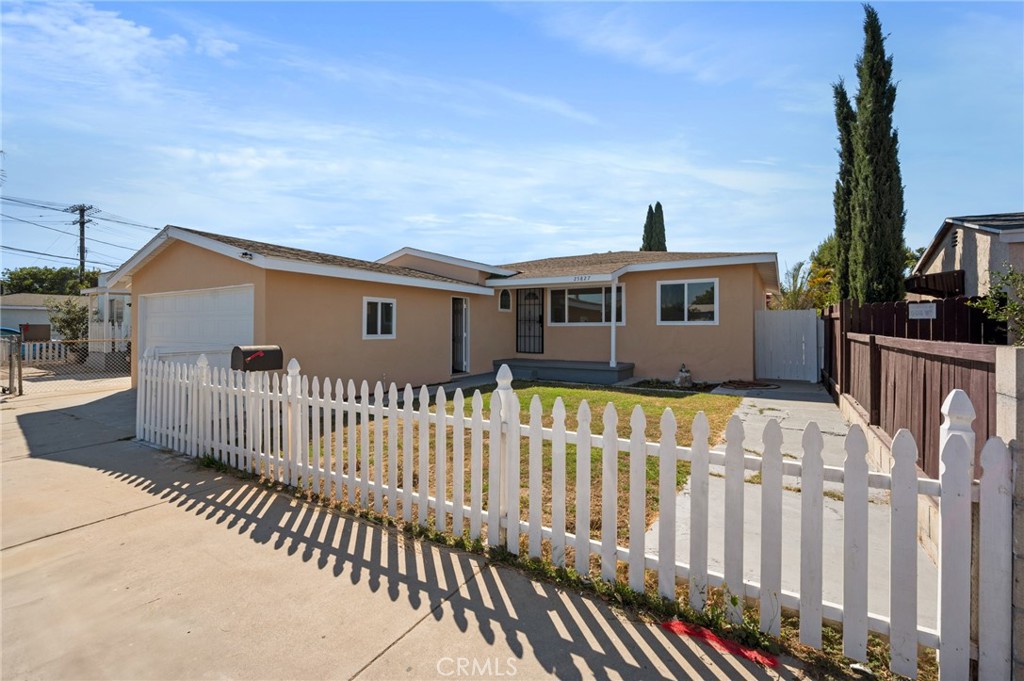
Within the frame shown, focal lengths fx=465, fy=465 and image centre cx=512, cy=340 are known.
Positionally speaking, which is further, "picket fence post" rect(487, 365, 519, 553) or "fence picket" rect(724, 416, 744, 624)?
"picket fence post" rect(487, 365, 519, 553)

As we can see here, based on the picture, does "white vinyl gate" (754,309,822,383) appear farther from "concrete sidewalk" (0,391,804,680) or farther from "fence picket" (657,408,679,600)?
"concrete sidewalk" (0,391,804,680)

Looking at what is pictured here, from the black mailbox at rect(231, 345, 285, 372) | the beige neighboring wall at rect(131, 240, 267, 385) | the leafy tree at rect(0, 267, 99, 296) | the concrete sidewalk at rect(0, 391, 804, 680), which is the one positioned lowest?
the concrete sidewalk at rect(0, 391, 804, 680)

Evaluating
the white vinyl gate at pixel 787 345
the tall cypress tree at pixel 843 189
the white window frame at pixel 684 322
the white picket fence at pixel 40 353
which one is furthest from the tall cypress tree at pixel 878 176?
the white picket fence at pixel 40 353

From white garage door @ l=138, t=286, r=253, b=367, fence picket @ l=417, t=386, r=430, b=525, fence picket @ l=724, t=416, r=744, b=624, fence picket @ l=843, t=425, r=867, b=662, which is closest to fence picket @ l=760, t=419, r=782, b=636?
fence picket @ l=724, t=416, r=744, b=624

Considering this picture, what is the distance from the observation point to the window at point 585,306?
13.9 m

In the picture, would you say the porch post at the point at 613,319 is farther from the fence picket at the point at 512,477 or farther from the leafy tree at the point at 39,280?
the leafy tree at the point at 39,280

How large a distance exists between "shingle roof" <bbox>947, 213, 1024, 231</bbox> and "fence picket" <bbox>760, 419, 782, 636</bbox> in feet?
32.9

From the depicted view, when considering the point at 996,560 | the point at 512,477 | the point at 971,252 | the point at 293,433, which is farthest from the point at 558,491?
the point at 971,252

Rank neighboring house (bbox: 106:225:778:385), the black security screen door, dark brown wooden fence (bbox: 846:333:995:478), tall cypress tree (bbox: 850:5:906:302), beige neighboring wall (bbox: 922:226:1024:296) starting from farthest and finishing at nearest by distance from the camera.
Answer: the black security screen door, tall cypress tree (bbox: 850:5:906:302), neighboring house (bbox: 106:225:778:385), beige neighboring wall (bbox: 922:226:1024:296), dark brown wooden fence (bbox: 846:333:995:478)

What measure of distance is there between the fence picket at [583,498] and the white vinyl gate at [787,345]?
1208cm

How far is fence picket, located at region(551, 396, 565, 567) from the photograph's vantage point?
302cm

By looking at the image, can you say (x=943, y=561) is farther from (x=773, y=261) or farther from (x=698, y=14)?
(x=773, y=261)

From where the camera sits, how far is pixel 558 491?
A: 3055 mm

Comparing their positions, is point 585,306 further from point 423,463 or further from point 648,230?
point 648,230
